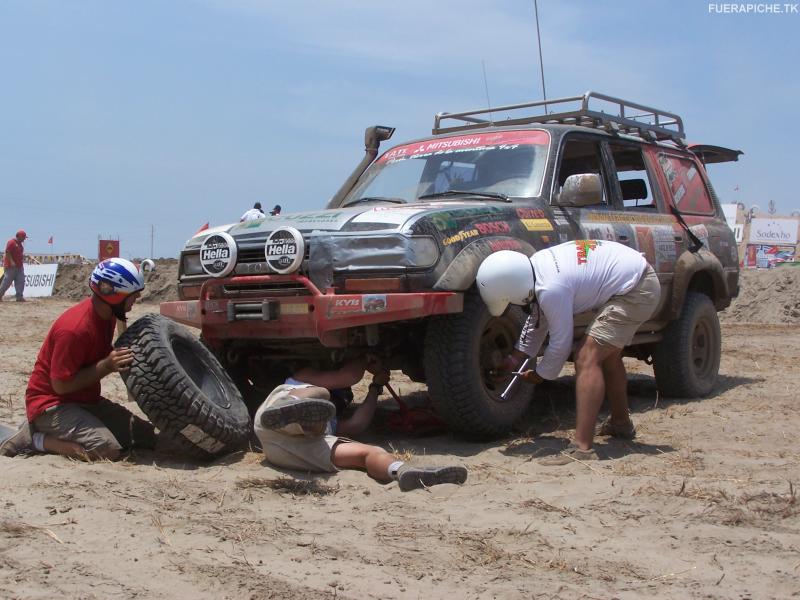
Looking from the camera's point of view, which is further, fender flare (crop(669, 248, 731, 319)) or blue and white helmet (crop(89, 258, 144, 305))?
fender flare (crop(669, 248, 731, 319))

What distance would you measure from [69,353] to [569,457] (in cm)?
278

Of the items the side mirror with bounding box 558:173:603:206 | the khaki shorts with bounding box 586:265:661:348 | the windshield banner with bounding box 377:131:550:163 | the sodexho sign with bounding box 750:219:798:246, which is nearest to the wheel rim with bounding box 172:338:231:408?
the khaki shorts with bounding box 586:265:661:348

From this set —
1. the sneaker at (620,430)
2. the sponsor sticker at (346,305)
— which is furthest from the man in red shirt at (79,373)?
the sneaker at (620,430)

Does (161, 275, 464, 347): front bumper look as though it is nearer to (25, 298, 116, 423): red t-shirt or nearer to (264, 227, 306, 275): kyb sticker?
(264, 227, 306, 275): kyb sticker

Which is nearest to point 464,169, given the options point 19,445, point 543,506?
point 543,506

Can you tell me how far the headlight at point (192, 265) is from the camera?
6.12 metres

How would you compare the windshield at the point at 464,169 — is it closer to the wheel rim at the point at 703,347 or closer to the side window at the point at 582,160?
the side window at the point at 582,160

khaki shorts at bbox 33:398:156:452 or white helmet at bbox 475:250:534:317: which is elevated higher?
white helmet at bbox 475:250:534:317

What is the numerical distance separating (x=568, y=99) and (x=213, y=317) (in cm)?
336

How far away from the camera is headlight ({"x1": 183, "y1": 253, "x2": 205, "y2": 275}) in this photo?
6.12 meters

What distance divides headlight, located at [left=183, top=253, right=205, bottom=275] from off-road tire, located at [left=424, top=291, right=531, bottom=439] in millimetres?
1672

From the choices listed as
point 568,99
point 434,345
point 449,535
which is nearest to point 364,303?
point 434,345

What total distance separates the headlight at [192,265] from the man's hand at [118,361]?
113 cm

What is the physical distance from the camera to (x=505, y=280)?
16.9 ft
